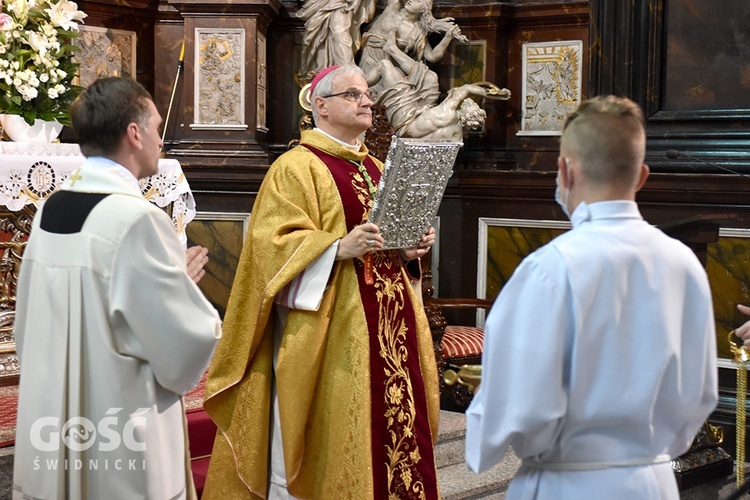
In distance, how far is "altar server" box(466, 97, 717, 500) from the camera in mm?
1741

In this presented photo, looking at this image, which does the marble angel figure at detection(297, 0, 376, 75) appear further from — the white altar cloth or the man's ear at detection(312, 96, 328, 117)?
the man's ear at detection(312, 96, 328, 117)

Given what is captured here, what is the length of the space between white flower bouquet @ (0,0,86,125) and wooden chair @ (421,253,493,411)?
206 centimetres

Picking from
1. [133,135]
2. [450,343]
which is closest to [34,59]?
[450,343]

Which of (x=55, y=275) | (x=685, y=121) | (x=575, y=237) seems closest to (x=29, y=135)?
(x=55, y=275)

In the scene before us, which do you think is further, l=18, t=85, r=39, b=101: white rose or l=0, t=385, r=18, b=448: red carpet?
l=18, t=85, r=39, b=101: white rose

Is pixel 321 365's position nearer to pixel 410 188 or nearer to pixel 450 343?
pixel 410 188

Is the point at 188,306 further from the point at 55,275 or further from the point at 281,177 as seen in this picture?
the point at 281,177

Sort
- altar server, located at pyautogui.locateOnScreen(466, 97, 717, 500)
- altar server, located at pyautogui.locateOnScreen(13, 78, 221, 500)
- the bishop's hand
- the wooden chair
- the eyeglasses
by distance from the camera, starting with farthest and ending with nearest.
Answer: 1. the wooden chair
2. the eyeglasses
3. the bishop's hand
4. altar server, located at pyautogui.locateOnScreen(13, 78, 221, 500)
5. altar server, located at pyautogui.locateOnScreen(466, 97, 717, 500)

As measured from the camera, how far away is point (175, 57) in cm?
656

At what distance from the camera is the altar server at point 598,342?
1.74 metres

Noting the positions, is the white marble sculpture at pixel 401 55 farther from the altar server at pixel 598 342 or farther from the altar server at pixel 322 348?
the altar server at pixel 598 342

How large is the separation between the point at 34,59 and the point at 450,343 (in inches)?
99.8

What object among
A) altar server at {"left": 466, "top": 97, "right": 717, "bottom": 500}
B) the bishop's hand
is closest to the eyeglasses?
the bishop's hand

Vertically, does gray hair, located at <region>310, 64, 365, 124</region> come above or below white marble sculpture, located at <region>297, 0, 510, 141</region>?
below
